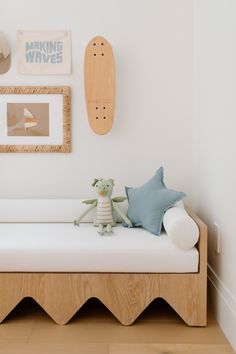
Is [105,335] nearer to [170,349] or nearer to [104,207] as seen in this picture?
[170,349]

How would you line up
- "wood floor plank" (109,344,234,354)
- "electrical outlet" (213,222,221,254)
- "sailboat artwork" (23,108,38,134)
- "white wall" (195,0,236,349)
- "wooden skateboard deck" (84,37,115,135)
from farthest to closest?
1. "sailboat artwork" (23,108,38,134)
2. "wooden skateboard deck" (84,37,115,135)
3. "electrical outlet" (213,222,221,254)
4. "white wall" (195,0,236,349)
5. "wood floor plank" (109,344,234,354)

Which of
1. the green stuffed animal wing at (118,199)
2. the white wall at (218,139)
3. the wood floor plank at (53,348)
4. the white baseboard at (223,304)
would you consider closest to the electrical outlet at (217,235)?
the white wall at (218,139)

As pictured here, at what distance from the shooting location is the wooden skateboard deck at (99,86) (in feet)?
9.27

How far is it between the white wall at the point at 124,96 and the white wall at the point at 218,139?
156 mm

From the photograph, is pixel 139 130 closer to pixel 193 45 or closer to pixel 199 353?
pixel 193 45

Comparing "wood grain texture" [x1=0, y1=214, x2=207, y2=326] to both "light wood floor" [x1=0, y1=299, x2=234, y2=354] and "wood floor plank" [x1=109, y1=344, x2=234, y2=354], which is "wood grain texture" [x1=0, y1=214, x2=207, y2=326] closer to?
"light wood floor" [x1=0, y1=299, x2=234, y2=354]

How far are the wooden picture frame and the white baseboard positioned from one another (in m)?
1.33

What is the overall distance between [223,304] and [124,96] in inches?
61.0

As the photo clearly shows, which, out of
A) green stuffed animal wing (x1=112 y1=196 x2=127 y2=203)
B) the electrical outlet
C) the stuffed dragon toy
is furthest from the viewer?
green stuffed animal wing (x1=112 y1=196 x2=127 y2=203)

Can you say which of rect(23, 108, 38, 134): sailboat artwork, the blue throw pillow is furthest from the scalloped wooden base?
rect(23, 108, 38, 134): sailboat artwork

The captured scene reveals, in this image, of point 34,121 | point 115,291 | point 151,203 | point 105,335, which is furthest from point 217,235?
point 34,121

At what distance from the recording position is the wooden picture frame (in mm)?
2910

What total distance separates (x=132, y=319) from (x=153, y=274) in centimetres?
27

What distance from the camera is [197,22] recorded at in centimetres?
283
